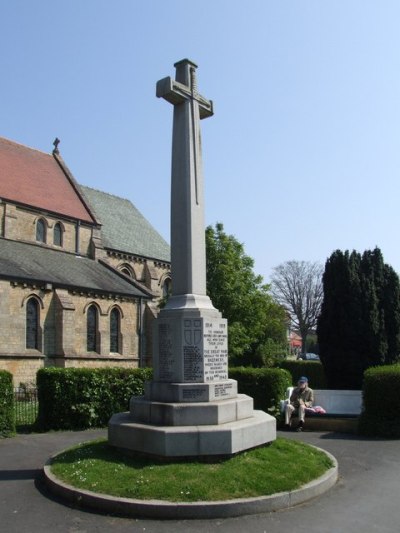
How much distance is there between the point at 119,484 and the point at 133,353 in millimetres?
22882

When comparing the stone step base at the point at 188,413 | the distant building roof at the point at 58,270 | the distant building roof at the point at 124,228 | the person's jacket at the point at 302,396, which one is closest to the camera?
the stone step base at the point at 188,413

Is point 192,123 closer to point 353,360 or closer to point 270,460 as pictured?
point 270,460

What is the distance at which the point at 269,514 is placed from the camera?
5977 millimetres

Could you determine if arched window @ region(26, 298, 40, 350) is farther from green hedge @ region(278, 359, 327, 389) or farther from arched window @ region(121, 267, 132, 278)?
green hedge @ region(278, 359, 327, 389)

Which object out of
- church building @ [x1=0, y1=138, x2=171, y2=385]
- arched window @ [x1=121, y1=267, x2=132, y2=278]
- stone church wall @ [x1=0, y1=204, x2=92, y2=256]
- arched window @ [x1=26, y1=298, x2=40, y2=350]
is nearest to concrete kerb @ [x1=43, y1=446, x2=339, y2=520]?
church building @ [x1=0, y1=138, x2=171, y2=385]

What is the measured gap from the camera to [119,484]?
6.38 m

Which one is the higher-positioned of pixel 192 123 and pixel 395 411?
pixel 192 123

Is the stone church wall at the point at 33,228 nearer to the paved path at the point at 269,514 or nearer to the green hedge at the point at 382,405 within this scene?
the paved path at the point at 269,514

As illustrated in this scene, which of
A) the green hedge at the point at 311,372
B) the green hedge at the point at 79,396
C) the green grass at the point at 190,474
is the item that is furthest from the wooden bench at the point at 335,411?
→ the green hedge at the point at 311,372

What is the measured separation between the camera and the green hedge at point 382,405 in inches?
440

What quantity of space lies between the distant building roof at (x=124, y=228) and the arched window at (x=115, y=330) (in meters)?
7.76

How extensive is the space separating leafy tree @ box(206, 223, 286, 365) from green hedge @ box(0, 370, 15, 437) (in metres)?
18.5

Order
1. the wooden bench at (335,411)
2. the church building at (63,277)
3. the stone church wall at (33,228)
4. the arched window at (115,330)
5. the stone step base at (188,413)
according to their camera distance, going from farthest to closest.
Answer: the arched window at (115,330)
the stone church wall at (33,228)
the church building at (63,277)
the wooden bench at (335,411)
the stone step base at (188,413)

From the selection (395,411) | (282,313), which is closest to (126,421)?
(395,411)
